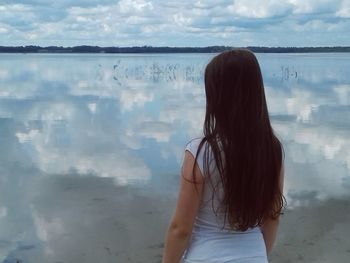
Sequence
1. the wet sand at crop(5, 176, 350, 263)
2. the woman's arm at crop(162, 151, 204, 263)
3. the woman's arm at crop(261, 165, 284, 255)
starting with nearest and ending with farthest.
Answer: the woman's arm at crop(162, 151, 204, 263), the woman's arm at crop(261, 165, 284, 255), the wet sand at crop(5, 176, 350, 263)

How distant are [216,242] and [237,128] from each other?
48 centimetres

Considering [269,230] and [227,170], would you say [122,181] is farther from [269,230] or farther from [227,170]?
[227,170]

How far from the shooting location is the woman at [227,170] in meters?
2.39

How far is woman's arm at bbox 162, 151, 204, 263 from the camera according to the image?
93.0 inches

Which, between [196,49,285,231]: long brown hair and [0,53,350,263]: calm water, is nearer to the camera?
[196,49,285,231]: long brown hair

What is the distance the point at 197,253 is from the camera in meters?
2.50

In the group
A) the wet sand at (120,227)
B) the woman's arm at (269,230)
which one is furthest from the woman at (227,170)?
the wet sand at (120,227)

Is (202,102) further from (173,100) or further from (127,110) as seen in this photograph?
(127,110)

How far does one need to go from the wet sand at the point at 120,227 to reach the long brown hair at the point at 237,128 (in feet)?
14.4

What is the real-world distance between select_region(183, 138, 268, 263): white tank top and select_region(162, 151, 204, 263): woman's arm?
4 cm

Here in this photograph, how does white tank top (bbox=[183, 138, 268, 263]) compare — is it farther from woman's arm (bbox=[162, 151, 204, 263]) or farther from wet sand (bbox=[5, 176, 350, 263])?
wet sand (bbox=[5, 176, 350, 263])

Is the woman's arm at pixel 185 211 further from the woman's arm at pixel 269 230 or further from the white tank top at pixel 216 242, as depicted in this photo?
the woman's arm at pixel 269 230

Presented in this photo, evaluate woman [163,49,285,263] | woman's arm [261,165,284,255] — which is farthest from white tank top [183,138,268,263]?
woman's arm [261,165,284,255]

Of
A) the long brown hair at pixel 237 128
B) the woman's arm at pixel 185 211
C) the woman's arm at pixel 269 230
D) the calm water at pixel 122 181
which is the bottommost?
the calm water at pixel 122 181
